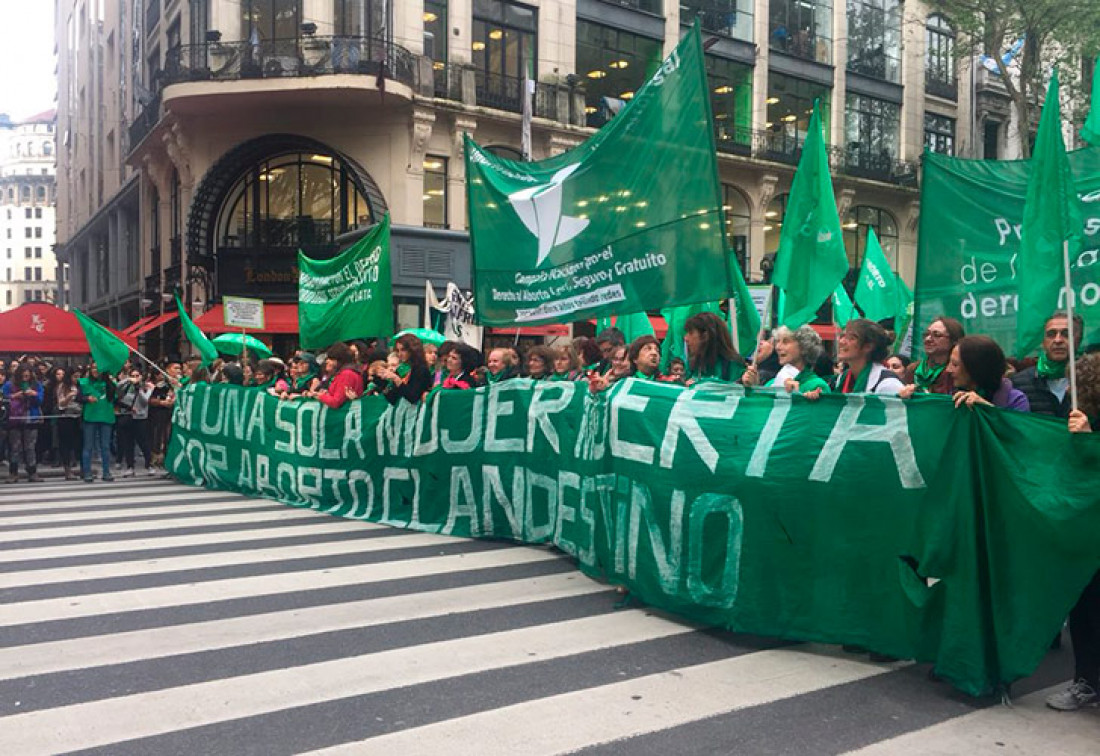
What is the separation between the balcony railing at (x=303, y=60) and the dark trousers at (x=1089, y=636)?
20.9m

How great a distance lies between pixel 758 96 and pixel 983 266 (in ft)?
86.4

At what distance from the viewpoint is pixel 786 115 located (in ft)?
107

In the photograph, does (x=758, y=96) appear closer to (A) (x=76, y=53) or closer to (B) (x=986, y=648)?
(B) (x=986, y=648)

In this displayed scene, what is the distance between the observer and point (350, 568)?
23.1 feet

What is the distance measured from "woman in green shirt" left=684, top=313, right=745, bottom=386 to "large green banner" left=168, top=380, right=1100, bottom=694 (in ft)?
2.94

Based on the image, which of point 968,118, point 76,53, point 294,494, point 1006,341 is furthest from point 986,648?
point 76,53

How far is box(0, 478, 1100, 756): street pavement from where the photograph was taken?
386 cm

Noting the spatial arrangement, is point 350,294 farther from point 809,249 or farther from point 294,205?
point 294,205

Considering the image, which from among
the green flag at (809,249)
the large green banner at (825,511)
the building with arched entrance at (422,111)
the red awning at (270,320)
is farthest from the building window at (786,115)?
the large green banner at (825,511)

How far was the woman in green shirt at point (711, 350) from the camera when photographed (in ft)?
23.8

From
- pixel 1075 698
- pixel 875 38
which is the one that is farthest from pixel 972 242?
pixel 875 38

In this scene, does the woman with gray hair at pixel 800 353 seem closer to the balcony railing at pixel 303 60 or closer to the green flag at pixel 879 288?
the green flag at pixel 879 288

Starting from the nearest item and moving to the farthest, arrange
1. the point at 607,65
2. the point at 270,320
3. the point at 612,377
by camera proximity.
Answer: the point at 612,377 < the point at 270,320 < the point at 607,65

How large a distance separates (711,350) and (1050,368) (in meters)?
2.40
